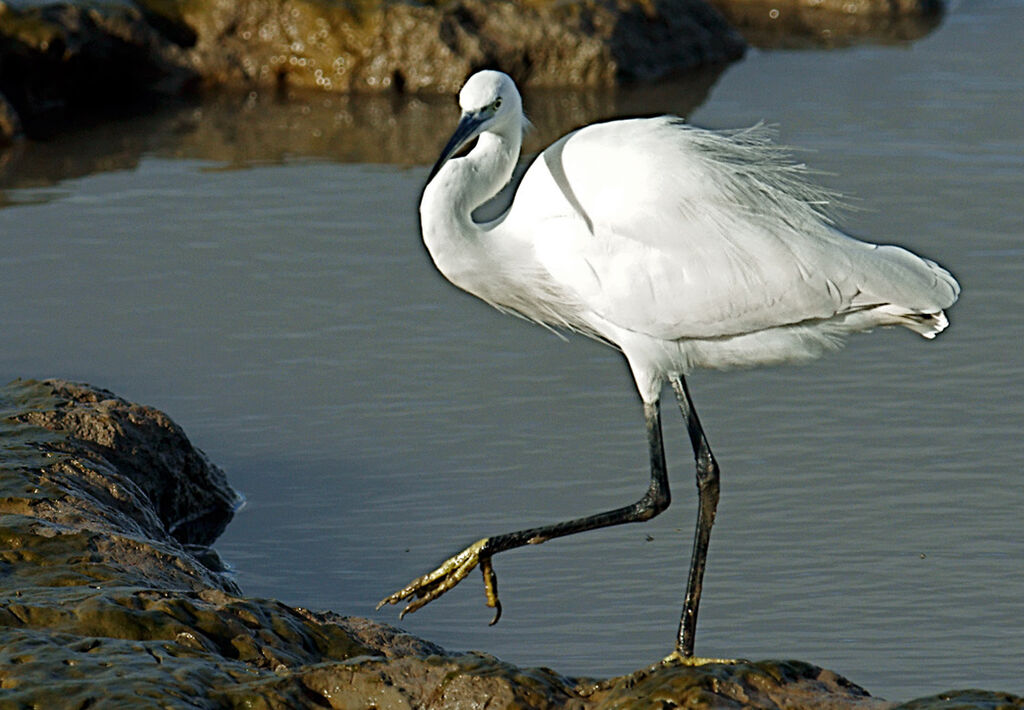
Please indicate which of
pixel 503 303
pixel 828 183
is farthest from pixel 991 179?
pixel 503 303

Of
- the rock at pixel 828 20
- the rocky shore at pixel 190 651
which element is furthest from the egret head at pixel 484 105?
the rock at pixel 828 20

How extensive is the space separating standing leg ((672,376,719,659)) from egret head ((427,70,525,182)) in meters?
0.95

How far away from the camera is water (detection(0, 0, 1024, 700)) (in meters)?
5.10

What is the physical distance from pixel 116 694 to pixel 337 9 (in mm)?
9459

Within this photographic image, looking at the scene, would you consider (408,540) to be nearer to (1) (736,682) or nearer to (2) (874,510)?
(2) (874,510)

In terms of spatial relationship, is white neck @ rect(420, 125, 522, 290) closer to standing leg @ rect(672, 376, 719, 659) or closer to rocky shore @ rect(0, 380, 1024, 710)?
standing leg @ rect(672, 376, 719, 659)

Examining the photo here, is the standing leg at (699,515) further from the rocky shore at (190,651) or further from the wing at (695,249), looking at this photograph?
the rocky shore at (190,651)

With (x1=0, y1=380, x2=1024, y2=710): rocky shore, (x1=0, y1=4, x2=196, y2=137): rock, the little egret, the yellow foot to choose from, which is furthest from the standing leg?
(x1=0, y1=4, x2=196, y2=137): rock

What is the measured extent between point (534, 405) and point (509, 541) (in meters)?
2.08

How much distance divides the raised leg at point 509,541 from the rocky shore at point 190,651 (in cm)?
19

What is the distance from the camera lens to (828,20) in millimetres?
14078

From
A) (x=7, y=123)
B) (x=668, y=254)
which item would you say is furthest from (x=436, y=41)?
(x=668, y=254)

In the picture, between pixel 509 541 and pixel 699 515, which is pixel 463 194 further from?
pixel 699 515

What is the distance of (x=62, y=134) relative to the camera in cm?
1154
